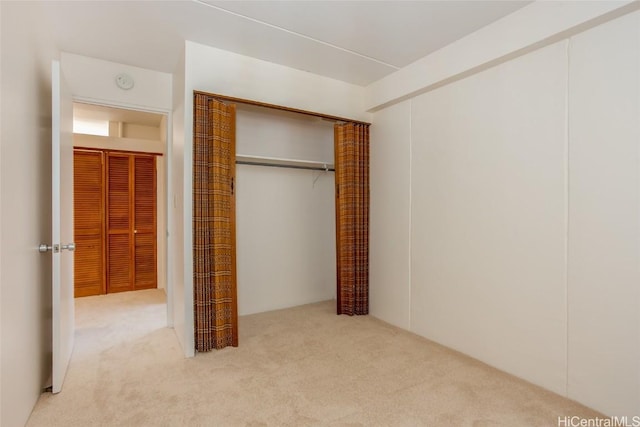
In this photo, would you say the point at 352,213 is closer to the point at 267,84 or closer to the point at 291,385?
the point at 267,84

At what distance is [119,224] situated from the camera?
452cm

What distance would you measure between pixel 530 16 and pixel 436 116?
906mm

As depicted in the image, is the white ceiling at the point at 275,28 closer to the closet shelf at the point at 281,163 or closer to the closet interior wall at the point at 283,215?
the closet interior wall at the point at 283,215

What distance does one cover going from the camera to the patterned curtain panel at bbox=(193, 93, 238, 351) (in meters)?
2.57

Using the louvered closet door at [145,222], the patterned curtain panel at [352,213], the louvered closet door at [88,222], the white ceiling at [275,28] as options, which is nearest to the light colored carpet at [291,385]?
the patterned curtain panel at [352,213]

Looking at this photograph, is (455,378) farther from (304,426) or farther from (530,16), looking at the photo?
(530,16)

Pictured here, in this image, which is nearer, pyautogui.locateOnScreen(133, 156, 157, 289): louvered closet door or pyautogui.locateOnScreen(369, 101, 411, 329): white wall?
pyautogui.locateOnScreen(369, 101, 411, 329): white wall

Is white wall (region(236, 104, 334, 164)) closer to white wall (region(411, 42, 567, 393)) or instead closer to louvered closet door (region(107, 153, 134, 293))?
white wall (region(411, 42, 567, 393))

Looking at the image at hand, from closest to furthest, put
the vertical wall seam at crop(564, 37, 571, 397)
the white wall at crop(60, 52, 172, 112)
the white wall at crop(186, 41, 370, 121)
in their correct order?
the vertical wall seam at crop(564, 37, 571, 397)
the white wall at crop(186, 41, 370, 121)
the white wall at crop(60, 52, 172, 112)

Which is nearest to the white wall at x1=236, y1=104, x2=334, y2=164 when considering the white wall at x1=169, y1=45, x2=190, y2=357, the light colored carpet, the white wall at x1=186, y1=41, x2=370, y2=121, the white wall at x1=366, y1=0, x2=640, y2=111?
the white wall at x1=186, y1=41, x2=370, y2=121

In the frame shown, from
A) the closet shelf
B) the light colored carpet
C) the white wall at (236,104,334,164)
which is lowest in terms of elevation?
the light colored carpet

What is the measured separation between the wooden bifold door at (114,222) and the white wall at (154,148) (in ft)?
0.20

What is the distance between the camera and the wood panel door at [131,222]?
4.47 m

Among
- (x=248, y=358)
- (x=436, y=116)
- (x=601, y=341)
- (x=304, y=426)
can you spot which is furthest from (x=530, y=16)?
(x=248, y=358)
